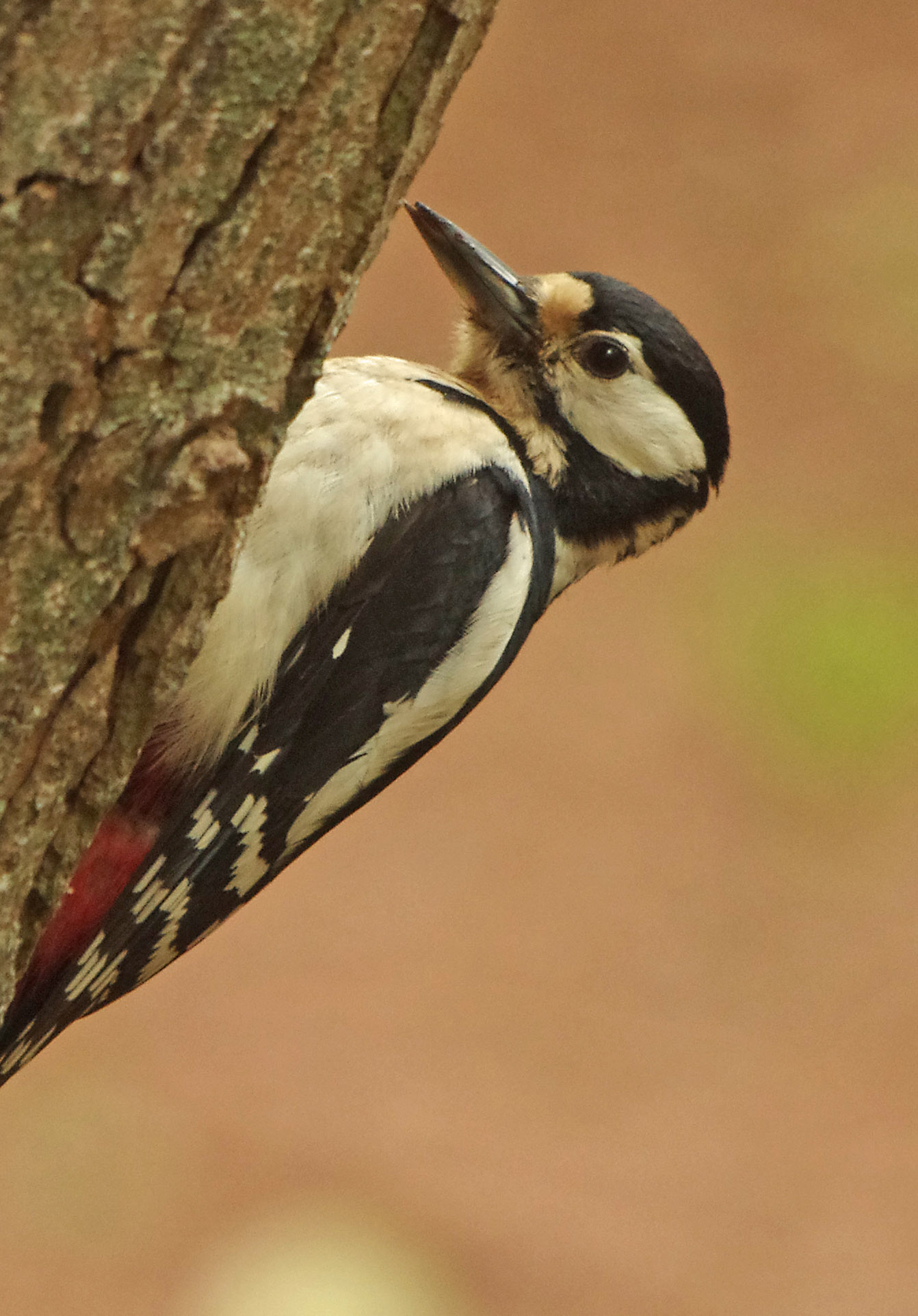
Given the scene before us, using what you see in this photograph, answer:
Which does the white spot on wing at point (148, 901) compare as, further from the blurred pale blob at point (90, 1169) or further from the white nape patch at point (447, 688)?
the blurred pale blob at point (90, 1169)

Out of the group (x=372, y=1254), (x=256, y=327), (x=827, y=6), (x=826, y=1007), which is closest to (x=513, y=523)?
(x=256, y=327)

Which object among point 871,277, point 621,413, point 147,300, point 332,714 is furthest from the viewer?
point 871,277

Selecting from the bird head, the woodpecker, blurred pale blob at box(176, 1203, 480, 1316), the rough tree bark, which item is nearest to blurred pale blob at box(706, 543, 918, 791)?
blurred pale blob at box(176, 1203, 480, 1316)

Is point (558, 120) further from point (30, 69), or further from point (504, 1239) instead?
point (30, 69)

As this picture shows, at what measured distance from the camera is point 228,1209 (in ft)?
12.3

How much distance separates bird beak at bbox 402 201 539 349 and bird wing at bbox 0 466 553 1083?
0.29 m

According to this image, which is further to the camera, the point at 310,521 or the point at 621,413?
the point at 621,413

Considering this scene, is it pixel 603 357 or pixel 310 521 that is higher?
pixel 603 357

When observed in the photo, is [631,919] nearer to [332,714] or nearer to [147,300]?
[332,714]

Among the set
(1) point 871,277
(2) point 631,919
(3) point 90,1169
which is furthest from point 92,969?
(1) point 871,277

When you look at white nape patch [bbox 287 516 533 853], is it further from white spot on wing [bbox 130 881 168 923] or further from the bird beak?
the bird beak

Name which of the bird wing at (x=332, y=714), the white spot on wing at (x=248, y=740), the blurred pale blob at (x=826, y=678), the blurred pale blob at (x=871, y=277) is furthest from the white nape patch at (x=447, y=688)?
the blurred pale blob at (x=871, y=277)

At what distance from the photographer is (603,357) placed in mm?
1947

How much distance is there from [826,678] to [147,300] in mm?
4498
